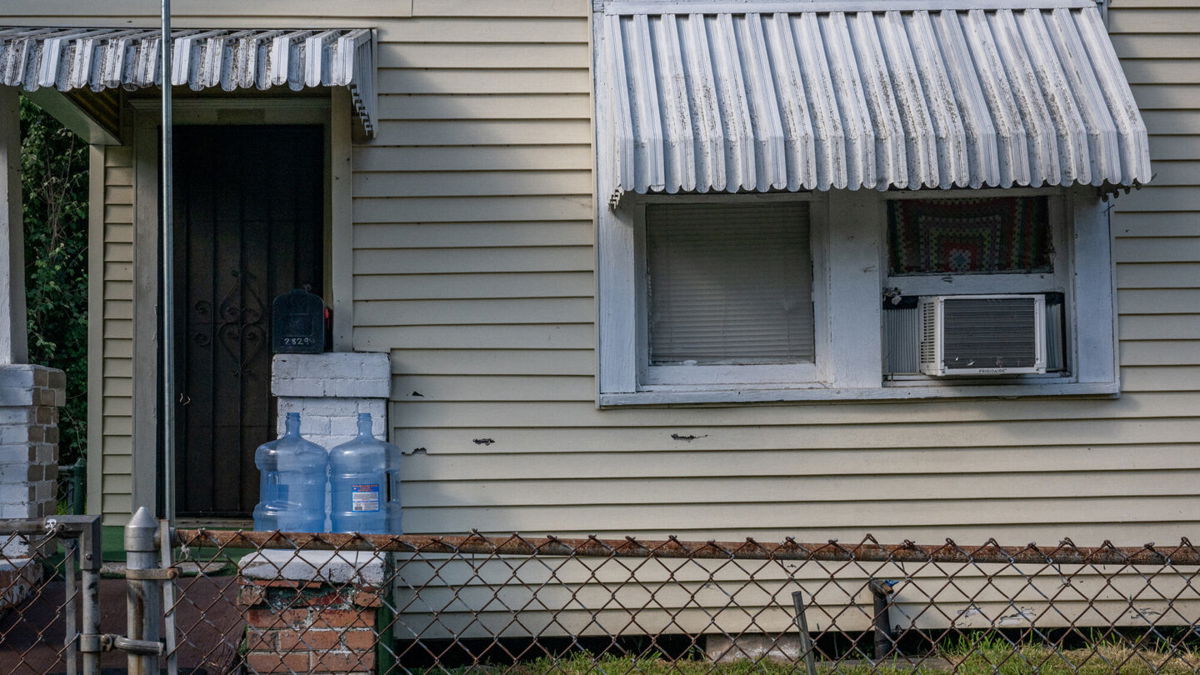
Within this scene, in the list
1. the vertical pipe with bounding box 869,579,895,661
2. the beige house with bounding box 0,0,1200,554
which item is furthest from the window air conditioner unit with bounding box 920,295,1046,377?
the vertical pipe with bounding box 869,579,895,661

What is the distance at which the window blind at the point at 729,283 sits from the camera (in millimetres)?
4914

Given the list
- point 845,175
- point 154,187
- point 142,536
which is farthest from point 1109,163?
point 154,187

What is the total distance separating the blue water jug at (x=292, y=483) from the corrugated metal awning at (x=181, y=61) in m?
1.40

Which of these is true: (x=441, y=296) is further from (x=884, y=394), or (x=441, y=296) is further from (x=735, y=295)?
(x=884, y=394)

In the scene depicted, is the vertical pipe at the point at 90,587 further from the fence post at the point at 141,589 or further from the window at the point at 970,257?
the window at the point at 970,257

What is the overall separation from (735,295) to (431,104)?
1.62 meters

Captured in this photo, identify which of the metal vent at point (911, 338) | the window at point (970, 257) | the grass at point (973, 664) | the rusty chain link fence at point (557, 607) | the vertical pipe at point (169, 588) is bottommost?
Answer: the grass at point (973, 664)

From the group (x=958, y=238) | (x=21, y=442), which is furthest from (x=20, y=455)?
(x=958, y=238)

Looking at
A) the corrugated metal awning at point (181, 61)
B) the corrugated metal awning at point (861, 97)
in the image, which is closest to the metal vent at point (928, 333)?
the corrugated metal awning at point (861, 97)

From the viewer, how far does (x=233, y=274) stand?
5543 mm

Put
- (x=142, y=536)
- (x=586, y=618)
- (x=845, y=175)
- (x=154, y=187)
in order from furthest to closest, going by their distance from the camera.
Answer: (x=154, y=187) → (x=586, y=618) → (x=845, y=175) → (x=142, y=536)

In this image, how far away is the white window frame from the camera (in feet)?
15.9

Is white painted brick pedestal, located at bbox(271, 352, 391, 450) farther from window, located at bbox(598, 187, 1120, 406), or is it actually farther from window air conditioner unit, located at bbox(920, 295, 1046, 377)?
window air conditioner unit, located at bbox(920, 295, 1046, 377)

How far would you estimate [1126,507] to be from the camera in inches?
189
